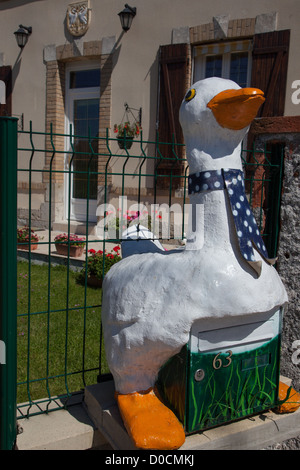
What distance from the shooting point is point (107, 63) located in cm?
793

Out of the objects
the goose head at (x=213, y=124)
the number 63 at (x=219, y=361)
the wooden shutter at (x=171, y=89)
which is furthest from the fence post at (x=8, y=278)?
the wooden shutter at (x=171, y=89)

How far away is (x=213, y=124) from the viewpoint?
1910 mm

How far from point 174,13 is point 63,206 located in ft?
13.9

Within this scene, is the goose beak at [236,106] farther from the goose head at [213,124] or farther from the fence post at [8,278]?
the fence post at [8,278]

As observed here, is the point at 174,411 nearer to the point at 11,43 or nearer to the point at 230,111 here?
the point at 230,111

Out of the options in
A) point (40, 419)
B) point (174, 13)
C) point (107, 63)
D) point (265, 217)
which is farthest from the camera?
point (107, 63)

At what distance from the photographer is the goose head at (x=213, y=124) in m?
1.86

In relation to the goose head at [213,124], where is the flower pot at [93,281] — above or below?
below

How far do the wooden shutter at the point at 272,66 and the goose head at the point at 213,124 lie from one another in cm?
492

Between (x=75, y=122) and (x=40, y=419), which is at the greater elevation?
(x=75, y=122)

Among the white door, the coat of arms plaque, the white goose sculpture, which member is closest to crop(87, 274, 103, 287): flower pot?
the white door

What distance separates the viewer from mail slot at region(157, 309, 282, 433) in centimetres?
187

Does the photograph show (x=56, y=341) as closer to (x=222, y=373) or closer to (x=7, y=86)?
(x=222, y=373)

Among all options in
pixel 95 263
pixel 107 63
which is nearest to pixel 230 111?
pixel 95 263
